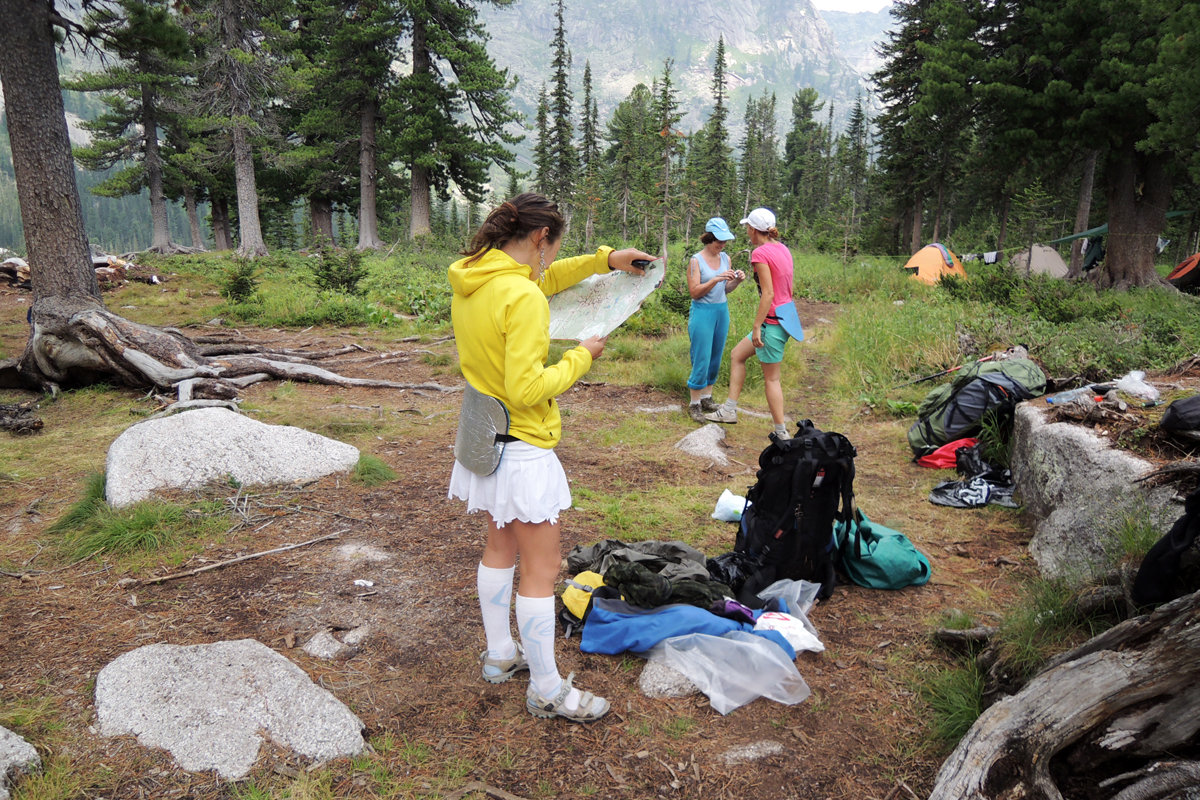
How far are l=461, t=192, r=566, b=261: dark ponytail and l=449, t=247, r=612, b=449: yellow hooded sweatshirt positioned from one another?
5 centimetres

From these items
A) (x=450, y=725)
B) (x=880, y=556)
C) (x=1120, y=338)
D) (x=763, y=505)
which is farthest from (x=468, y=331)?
(x=1120, y=338)

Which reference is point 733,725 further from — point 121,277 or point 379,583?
point 121,277

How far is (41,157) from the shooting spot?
750 cm

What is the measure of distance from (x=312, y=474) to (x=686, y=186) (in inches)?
1628

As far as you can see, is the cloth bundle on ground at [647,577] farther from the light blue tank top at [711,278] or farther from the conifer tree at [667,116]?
the conifer tree at [667,116]

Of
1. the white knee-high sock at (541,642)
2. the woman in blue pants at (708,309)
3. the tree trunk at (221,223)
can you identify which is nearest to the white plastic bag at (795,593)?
the white knee-high sock at (541,642)

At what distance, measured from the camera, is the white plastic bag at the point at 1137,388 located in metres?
4.39

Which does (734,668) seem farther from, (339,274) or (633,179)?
(633,179)

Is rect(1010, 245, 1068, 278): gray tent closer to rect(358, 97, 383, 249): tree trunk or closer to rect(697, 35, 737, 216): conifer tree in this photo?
rect(358, 97, 383, 249): tree trunk

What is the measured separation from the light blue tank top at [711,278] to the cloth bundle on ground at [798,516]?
3.38 m

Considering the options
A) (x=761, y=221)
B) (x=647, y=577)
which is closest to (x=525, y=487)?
(x=647, y=577)

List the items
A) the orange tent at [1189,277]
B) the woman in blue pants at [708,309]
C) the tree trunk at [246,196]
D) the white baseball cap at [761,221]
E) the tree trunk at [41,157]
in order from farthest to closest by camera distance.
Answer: the tree trunk at [246,196]
the orange tent at [1189,277]
the tree trunk at [41,157]
the woman in blue pants at [708,309]
the white baseball cap at [761,221]

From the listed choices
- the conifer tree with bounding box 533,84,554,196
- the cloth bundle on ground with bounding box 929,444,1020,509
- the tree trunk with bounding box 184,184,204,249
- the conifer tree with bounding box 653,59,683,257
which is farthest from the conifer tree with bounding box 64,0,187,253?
the cloth bundle on ground with bounding box 929,444,1020,509

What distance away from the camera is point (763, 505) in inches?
145
